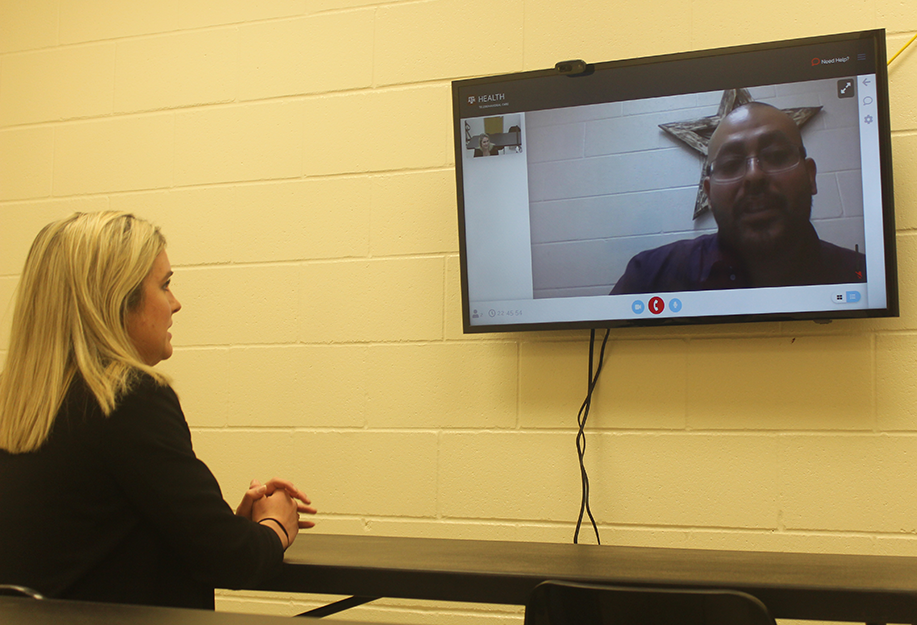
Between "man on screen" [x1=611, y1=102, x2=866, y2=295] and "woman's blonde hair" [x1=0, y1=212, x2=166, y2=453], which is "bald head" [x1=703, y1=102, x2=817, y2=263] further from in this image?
"woman's blonde hair" [x1=0, y1=212, x2=166, y2=453]

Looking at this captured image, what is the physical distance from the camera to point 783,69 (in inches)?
70.5

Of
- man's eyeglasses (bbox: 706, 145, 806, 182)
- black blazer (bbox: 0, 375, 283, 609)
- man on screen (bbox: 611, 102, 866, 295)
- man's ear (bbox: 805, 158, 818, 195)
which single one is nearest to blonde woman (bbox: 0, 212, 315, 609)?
black blazer (bbox: 0, 375, 283, 609)

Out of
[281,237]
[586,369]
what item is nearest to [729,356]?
[586,369]

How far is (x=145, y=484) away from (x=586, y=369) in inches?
47.7

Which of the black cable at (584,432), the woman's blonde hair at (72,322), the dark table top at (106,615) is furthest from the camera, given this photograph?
the black cable at (584,432)

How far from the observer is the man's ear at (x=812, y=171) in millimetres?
1760

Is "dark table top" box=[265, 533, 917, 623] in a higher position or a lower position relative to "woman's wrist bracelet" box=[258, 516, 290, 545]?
lower

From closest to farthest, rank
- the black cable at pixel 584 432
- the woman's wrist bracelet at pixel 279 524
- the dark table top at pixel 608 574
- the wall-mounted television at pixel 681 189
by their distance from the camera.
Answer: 1. the dark table top at pixel 608 574
2. the woman's wrist bracelet at pixel 279 524
3. the wall-mounted television at pixel 681 189
4. the black cable at pixel 584 432

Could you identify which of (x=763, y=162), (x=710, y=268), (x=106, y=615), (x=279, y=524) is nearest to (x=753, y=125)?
(x=763, y=162)

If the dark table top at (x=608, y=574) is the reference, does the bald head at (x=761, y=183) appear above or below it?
above

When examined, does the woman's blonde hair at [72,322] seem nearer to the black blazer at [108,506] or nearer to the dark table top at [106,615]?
the black blazer at [108,506]

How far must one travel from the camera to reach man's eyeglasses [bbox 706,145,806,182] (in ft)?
5.82

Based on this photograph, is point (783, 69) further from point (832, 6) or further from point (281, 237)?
point (281, 237)

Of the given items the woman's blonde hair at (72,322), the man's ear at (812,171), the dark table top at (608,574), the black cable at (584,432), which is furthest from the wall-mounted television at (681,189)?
the woman's blonde hair at (72,322)
